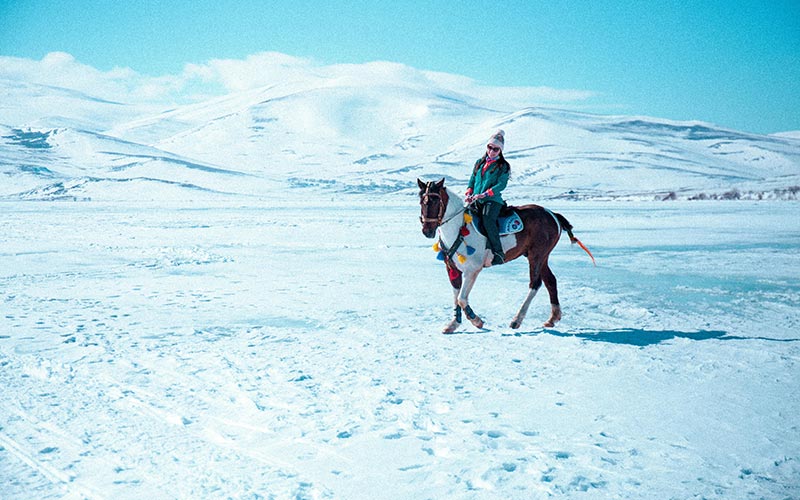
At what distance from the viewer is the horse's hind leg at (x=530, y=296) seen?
690cm

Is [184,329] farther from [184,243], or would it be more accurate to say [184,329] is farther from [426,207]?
[184,243]

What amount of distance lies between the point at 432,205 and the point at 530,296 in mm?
1827

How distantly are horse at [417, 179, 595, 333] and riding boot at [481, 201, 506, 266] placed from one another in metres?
0.08

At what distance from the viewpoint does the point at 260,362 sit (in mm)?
5496

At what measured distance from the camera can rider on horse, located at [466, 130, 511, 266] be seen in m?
6.66

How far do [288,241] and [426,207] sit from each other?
12653 millimetres

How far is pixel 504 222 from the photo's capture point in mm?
6824

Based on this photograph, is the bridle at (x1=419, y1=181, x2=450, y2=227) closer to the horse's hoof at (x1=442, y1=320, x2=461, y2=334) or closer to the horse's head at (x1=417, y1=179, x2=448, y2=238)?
the horse's head at (x1=417, y1=179, x2=448, y2=238)

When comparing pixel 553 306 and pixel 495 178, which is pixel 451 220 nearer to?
pixel 495 178

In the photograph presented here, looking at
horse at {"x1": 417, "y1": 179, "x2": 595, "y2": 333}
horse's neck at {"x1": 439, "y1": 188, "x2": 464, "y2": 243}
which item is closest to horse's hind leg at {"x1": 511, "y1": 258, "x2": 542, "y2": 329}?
horse at {"x1": 417, "y1": 179, "x2": 595, "y2": 333}

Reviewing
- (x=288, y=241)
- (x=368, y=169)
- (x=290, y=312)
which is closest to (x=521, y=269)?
(x=290, y=312)

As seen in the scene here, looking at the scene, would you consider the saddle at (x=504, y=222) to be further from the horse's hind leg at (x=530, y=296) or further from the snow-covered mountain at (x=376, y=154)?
the snow-covered mountain at (x=376, y=154)

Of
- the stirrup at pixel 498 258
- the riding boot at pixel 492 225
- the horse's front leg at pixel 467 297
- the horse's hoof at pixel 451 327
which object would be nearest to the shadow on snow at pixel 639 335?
the horse's front leg at pixel 467 297

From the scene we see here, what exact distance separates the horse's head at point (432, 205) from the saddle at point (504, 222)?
0.53m
